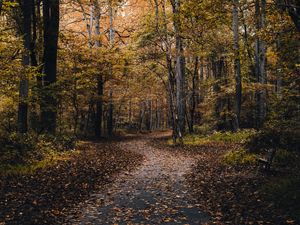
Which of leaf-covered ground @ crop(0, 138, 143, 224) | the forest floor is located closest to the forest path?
the forest floor

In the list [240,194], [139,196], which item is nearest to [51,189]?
[139,196]

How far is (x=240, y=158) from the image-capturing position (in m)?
12.7

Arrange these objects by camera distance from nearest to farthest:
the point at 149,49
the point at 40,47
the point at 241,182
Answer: the point at 241,182 < the point at 40,47 < the point at 149,49

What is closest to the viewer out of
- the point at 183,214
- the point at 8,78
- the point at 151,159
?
the point at 183,214

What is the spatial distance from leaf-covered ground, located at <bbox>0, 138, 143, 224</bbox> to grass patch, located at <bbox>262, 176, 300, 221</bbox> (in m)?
4.87

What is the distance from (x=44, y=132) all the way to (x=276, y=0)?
12463 millimetres

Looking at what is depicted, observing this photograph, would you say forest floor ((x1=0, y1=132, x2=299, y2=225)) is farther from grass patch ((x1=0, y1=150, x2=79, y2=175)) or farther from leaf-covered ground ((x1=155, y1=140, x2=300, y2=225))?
grass patch ((x1=0, y1=150, x2=79, y2=175))

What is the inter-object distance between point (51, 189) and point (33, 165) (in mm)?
2921

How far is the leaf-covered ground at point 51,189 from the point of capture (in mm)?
7176

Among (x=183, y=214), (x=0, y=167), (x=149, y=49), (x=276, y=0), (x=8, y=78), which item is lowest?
(x=183, y=214)

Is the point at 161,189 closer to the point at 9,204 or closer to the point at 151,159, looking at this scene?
the point at 9,204

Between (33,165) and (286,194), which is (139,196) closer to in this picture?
(286,194)

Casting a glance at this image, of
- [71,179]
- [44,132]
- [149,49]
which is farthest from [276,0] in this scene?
[149,49]

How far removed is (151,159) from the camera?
16.2 m
